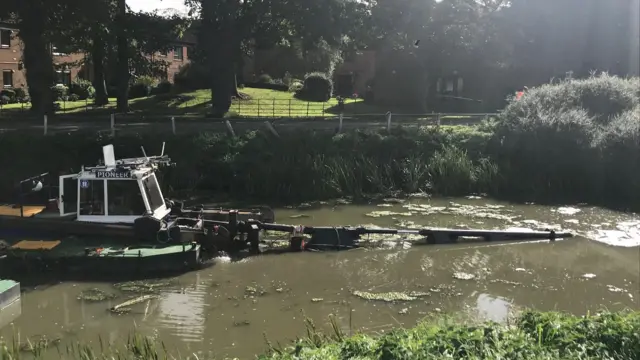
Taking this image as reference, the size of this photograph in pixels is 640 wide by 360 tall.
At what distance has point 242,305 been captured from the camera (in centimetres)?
1175

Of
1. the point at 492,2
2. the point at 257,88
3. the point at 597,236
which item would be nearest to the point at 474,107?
the point at 492,2

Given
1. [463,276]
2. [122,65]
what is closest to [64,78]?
[122,65]

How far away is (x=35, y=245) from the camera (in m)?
13.3

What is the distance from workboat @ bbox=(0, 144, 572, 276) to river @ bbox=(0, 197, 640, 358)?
56 cm

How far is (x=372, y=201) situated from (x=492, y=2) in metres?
27.7

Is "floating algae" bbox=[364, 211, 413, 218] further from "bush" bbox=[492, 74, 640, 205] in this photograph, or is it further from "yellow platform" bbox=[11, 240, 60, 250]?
"yellow platform" bbox=[11, 240, 60, 250]

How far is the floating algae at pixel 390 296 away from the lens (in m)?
12.2

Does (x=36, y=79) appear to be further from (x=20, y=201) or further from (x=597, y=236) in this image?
(x=597, y=236)

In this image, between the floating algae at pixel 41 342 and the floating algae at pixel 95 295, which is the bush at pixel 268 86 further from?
the floating algae at pixel 41 342

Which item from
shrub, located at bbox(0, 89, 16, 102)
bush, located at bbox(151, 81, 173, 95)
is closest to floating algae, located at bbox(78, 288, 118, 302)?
shrub, located at bbox(0, 89, 16, 102)

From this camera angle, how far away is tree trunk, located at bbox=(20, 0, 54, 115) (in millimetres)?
30062

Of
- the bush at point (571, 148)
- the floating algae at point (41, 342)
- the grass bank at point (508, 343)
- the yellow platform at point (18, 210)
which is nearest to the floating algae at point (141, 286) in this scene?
the floating algae at point (41, 342)

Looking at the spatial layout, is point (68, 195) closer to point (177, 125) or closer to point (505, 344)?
point (505, 344)

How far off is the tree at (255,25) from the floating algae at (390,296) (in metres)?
20.2
